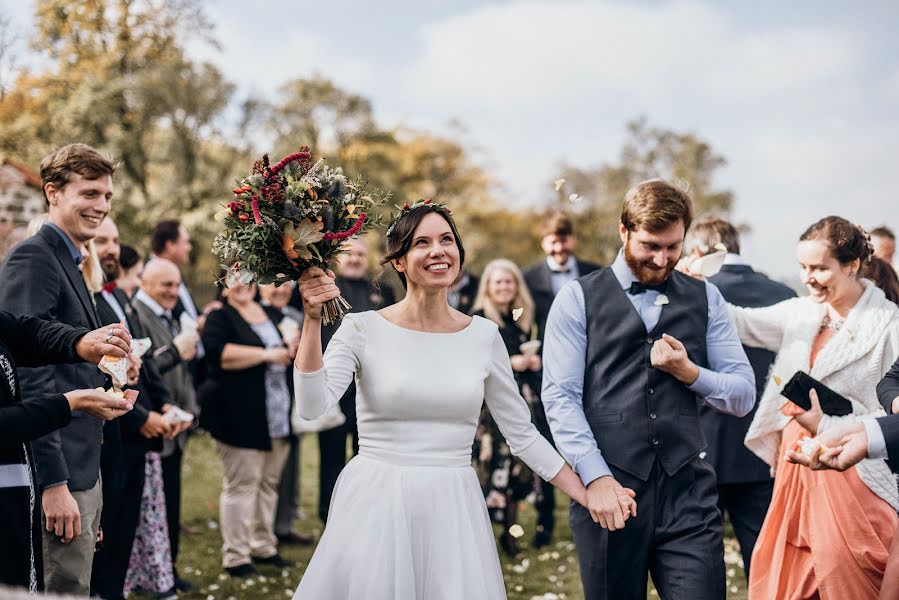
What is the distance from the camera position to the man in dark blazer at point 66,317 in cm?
390

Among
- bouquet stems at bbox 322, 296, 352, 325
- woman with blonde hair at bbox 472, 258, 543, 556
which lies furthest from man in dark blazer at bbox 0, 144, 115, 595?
woman with blonde hair at bbox 472, 258, 543, 556

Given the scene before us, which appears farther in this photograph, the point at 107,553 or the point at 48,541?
the point at 107,553

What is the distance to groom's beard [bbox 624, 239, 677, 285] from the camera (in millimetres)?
4098

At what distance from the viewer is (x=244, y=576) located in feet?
24.0

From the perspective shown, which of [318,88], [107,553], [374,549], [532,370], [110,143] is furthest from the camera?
[318,88]

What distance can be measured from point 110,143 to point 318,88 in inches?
677

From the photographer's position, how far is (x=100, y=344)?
355 cm

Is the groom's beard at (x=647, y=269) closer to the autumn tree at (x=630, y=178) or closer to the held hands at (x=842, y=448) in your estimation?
the held hands at (x=842, y=448)

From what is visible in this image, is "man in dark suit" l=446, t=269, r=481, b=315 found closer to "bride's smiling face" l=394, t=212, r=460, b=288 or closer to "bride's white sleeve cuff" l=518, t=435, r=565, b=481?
"bride's white sleeve cuff" l=518, t=435, r=565, b=481

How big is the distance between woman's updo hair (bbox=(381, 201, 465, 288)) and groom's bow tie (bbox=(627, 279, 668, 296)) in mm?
855

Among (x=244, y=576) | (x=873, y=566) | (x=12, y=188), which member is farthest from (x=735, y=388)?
(x=12, y=188)

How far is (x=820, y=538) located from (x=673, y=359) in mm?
1353

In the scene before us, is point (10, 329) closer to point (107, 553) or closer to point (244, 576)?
point (107, 553)

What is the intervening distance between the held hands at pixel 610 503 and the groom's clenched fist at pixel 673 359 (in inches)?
21.4
